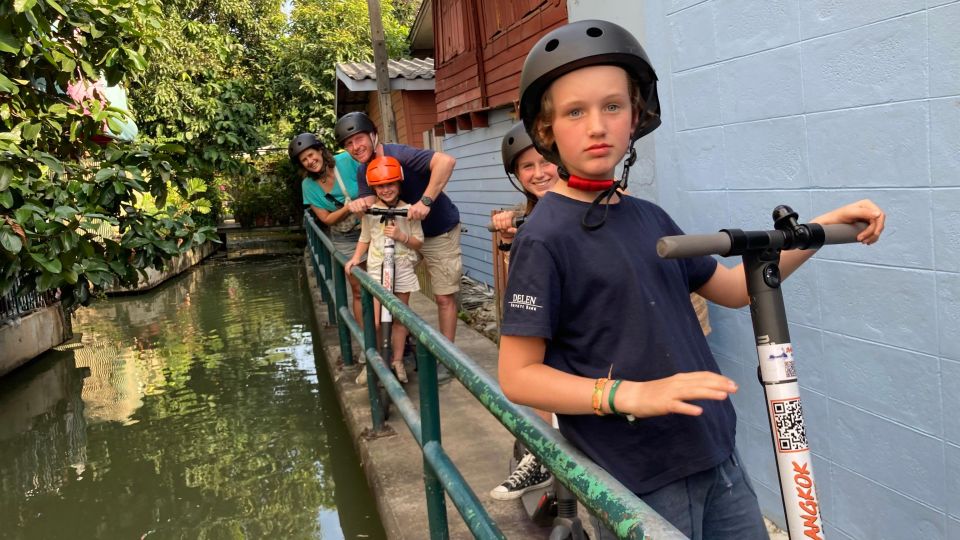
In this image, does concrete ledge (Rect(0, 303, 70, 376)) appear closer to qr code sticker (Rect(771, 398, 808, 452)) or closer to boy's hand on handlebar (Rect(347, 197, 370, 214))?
boy's hand on handlebar (Rect(347, 197, 370, 214))

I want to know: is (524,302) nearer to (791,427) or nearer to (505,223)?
(791,427)

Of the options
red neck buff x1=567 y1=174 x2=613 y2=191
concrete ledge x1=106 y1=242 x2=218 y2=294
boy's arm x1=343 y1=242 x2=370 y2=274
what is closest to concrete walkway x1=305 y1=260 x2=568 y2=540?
boy's arm x1=343 y1=242 x2=370 y2=274

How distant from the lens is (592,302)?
140 cm

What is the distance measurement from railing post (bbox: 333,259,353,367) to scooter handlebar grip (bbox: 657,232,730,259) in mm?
4287

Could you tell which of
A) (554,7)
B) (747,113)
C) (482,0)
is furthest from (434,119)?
(747,113)

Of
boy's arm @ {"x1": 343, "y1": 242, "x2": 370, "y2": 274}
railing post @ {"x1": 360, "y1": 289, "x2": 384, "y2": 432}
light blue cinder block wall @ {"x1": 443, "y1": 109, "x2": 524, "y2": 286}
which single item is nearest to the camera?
railing post @ {"x1": 360, "y1": 289, "x2": 384, "y2": 432}

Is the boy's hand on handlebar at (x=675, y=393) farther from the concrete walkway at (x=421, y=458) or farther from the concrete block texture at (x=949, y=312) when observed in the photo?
the concrete walkway at (x=421, y=458)

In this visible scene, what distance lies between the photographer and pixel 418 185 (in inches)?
186

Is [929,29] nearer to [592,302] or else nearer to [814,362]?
[814,362]

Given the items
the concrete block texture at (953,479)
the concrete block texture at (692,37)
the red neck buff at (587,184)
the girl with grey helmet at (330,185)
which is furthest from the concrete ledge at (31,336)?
the concrete block texture at (953,479)

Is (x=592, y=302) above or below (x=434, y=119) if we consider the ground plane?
below

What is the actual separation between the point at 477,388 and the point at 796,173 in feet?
5.13

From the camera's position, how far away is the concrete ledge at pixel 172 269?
12.1 m

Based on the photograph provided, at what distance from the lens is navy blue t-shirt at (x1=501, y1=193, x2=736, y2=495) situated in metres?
1.38
